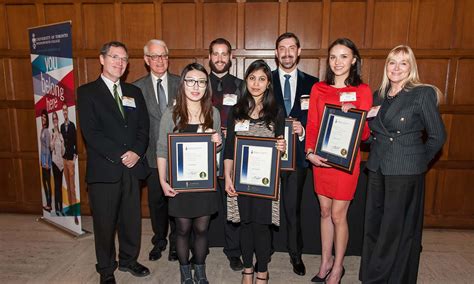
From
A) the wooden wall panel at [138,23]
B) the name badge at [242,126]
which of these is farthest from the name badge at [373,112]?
the wooden wall panel at [138,23]

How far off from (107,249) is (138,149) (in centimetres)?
86

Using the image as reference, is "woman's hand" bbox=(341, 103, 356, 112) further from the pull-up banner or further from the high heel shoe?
the pull-up banner

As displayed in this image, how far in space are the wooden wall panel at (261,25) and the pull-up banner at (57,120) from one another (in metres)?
1.97

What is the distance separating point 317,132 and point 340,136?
27 cm

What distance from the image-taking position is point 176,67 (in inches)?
171

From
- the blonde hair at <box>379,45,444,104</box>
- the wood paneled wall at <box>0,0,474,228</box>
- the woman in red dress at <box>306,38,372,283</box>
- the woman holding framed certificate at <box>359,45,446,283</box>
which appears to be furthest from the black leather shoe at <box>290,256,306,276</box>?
the wood paneled wall at <box>0,0,474,228</box>

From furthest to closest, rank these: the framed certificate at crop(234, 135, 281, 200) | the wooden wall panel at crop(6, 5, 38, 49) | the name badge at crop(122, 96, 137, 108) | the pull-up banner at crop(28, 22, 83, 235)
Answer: the wooden wall panel at crop(6, 5, 38, 49), the pull-up banner at crop(28, 22, 83, 235), the name badge at crop(122, 96, 137, 108), the framed certificate at crop(234, 135, 281, 200)

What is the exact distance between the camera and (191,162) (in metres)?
2.52

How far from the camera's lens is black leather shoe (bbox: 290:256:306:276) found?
10.4 ft

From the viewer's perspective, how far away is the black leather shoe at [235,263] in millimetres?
3205

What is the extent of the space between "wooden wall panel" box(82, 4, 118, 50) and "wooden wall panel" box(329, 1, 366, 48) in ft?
8.58

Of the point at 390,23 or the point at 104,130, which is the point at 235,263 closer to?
the point at 104,130

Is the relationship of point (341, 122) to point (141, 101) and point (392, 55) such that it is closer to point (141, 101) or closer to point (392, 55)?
point (392, 55)

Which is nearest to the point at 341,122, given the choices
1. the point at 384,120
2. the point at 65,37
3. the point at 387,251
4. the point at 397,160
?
the point at 384,120
